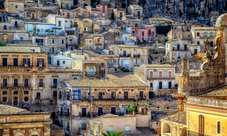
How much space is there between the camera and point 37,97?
221ft

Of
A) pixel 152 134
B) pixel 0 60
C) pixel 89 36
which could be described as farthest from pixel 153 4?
pixel 152 134

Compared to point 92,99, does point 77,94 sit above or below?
above

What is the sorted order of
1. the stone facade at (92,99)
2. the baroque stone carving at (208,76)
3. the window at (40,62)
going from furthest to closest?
the window at (40,62)
the stone facade at (92,99)
the baroque stone carving at (208,76)

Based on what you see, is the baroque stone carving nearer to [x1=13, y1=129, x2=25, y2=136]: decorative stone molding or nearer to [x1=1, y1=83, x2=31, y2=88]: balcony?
[x1=13, y1=129, x2=25, y2=136]: decorative stone molding

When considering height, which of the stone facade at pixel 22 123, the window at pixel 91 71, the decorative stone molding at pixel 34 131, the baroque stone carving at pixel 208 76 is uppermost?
the baroque stone carving at pixel 208 76

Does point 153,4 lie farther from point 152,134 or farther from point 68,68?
point 152,134

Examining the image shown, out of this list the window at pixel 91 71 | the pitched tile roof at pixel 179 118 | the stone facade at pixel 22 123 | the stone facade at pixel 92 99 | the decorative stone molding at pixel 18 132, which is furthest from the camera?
the window at pixel 91 71

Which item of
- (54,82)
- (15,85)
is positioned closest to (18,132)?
(15,85)

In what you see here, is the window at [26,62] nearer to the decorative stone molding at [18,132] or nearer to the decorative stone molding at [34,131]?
the decorative stone molding at [34,131]

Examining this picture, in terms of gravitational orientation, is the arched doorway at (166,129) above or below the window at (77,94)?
below

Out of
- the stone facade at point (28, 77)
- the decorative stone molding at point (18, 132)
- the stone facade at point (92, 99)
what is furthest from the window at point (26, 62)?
the decorative stone molding at point (18, 132)

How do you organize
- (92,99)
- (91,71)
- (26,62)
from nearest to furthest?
(92,99), (26,62), (91,71)

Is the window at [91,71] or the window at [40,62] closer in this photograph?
the window at [40,62]

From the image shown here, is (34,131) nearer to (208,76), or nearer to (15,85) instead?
(208,76)
